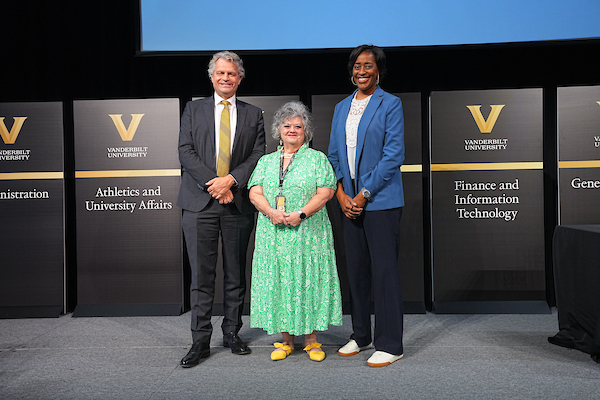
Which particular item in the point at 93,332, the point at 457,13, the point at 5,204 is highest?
the point at 457,13

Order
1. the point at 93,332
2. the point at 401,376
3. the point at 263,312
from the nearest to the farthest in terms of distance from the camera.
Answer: the point at 401,376, the point at 263,312, the point at 93,332

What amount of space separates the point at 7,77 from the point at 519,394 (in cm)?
500

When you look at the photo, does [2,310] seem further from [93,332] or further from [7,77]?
[7,77]

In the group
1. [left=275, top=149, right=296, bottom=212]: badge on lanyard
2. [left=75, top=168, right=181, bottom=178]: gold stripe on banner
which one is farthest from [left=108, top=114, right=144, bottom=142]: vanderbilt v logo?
[left=275, top=149, right=296, bottom=212]: badge on lanyard

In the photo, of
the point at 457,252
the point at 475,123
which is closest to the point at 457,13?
the point at 475,123

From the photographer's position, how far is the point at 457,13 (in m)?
4.26

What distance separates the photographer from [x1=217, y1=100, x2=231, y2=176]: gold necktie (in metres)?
2.89

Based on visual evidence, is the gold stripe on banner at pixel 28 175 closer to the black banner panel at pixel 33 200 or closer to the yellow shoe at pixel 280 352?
the black banner panel at pixel 33 200

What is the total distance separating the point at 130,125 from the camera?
160 inches

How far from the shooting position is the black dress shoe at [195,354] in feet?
8.94

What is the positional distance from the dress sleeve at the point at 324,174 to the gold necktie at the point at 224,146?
21.8 inches

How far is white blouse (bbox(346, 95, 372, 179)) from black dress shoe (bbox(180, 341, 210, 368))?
1.33m

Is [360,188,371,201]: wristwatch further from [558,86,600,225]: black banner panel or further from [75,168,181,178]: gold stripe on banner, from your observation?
[558,86,600,225]: black banner panel

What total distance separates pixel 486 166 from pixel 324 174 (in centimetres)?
187
